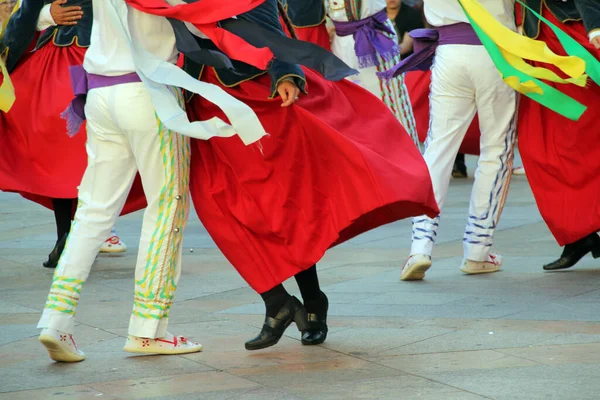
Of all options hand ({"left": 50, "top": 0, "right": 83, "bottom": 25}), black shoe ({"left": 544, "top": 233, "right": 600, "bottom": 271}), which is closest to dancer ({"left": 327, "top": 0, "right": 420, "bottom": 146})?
black shoe ({"left": 544, "top": 233, "right": 600, "bottom": 271})

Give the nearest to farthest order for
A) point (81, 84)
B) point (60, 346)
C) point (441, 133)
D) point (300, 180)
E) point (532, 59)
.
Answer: point (60, 346)
point (300, 180)
point (81, 84)
point (532, 59)
point (441, 133)

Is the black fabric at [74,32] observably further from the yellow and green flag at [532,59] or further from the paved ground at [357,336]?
the yellow and green flag at [532,59]

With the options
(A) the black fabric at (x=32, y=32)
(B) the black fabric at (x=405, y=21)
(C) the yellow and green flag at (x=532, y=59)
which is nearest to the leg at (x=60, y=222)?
(A) the black fabric at (x=32, y=32)

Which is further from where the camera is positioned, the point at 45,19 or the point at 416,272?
the point at 45,19

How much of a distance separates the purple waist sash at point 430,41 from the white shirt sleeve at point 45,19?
2.12 meters

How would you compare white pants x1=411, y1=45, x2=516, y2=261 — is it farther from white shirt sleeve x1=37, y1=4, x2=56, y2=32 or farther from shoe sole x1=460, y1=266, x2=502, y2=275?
white shirt sleeve x1=37, y1=4, x2=56, y2=32

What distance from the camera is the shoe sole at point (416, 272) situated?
653 cm

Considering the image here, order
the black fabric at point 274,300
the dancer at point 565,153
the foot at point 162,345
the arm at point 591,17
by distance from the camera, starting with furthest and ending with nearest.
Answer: the dancer at point 565,153, the arm at point 591,17, the black fabric at point 274,300, the foot at point 162,345

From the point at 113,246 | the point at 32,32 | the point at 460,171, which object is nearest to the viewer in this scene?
the point at 32,32

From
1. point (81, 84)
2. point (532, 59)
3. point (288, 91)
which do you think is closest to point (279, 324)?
point (288, 91)

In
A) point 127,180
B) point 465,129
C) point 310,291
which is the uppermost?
point 127,180

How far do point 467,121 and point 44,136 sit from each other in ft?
8.94

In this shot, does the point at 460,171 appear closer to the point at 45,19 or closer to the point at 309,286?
the point at 45,19

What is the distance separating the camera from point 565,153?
649 cm
